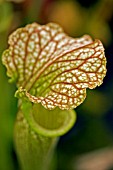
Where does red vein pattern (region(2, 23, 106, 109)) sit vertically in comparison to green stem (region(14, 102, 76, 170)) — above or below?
above

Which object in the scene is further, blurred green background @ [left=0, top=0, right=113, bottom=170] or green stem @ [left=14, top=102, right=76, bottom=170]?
blurred green background @ [left=0, top=0, right=113, bottom=170]

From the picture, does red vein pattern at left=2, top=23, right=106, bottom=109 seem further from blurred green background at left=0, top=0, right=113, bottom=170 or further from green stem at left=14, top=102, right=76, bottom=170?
blurred green background at left=0, top=0, right=113, bottom=170

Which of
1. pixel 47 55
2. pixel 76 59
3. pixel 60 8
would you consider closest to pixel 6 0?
pixel 60 8

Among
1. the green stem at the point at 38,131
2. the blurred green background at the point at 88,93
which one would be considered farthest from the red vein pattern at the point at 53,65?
the blurred green background at the point at 88,93

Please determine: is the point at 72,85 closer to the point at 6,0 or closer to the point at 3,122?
the point at 3,122

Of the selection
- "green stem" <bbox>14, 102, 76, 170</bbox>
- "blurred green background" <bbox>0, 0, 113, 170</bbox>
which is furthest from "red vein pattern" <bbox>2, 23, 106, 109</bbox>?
"blurred green background" <bbox>0, 0, 113, 170</bbox>
